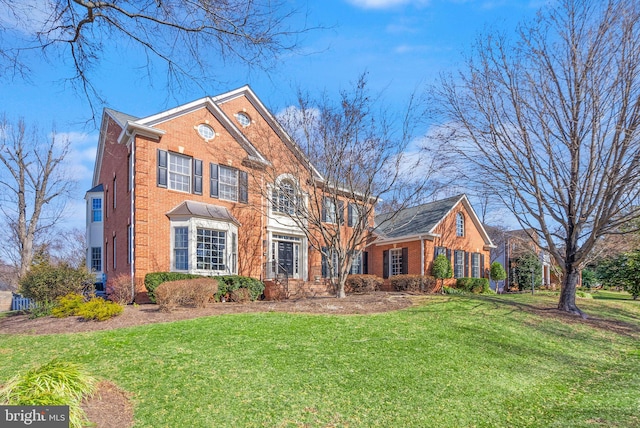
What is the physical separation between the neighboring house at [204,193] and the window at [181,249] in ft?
0.12

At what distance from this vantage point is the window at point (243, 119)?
18672 millimetres

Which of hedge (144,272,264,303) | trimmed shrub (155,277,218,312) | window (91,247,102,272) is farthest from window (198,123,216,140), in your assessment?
window (91,247,102,272)

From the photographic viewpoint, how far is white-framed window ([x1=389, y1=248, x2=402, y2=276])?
22.5 metres

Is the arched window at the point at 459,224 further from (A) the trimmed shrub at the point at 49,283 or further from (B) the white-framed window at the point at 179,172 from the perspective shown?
(A) the trimmed shrub at the point at 49,283

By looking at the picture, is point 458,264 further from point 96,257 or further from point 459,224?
point 96,257

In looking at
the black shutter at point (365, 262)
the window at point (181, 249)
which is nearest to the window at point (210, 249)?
the window at point (181, 249)

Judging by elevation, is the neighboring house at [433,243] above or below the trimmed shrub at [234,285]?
above

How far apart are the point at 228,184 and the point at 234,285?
460 centimetres

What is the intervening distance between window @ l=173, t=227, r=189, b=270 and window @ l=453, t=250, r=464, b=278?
613 inches

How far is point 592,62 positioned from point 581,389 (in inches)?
406

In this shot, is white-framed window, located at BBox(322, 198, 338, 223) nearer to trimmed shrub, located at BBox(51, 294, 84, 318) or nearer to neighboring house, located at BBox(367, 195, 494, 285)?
neighboring house, located at BBox(367, 195, 494, 285)

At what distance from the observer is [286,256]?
18.9 metres

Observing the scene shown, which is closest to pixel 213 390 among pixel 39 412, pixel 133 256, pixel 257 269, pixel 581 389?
pixel 39 412

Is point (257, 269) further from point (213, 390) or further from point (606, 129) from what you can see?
A: point (606, 129)
